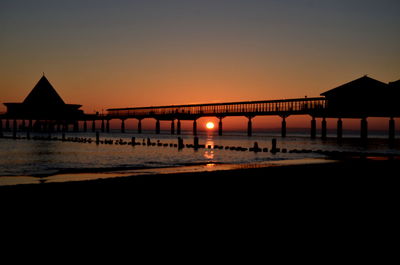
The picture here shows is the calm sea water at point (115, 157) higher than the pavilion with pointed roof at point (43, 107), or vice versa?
the pavilion with pointed roof at point (43, 107)

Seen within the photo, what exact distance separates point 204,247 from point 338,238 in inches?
64.4

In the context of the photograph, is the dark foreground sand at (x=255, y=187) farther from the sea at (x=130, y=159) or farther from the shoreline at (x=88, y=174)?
the sea at (x=130, y=159)

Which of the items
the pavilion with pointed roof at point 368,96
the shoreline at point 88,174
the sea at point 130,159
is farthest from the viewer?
the pavilion with pointed roof at point 368,96

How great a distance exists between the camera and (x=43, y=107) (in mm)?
98188

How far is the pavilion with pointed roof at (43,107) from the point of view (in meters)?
92.9

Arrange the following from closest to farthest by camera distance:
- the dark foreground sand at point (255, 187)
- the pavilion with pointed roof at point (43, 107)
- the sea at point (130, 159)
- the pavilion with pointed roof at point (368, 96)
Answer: the dark foreground sand at point (255, 187) < the sea at point (130, 159) < the pavilion with pointed roof at point (368, 96) < the pavilion with pointed roof at point (43, 107)

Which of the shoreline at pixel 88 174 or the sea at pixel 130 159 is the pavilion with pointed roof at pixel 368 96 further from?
the shoreline at pixel 88 174

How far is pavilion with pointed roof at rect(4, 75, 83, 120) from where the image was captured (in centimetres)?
9294

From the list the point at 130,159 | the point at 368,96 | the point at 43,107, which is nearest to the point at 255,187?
Result: the point at 130,159

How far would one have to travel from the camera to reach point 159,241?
4.56 metres

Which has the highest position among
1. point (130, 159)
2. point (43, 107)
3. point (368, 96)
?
point (43, 107)

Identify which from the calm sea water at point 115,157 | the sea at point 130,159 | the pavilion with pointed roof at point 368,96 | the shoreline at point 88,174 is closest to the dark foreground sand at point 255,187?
the shoreline at point 88,174

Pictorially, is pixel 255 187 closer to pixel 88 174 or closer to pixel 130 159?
pixel 88 174

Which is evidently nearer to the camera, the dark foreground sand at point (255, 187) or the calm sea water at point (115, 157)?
the dark foreground sand at point (255, 187)
